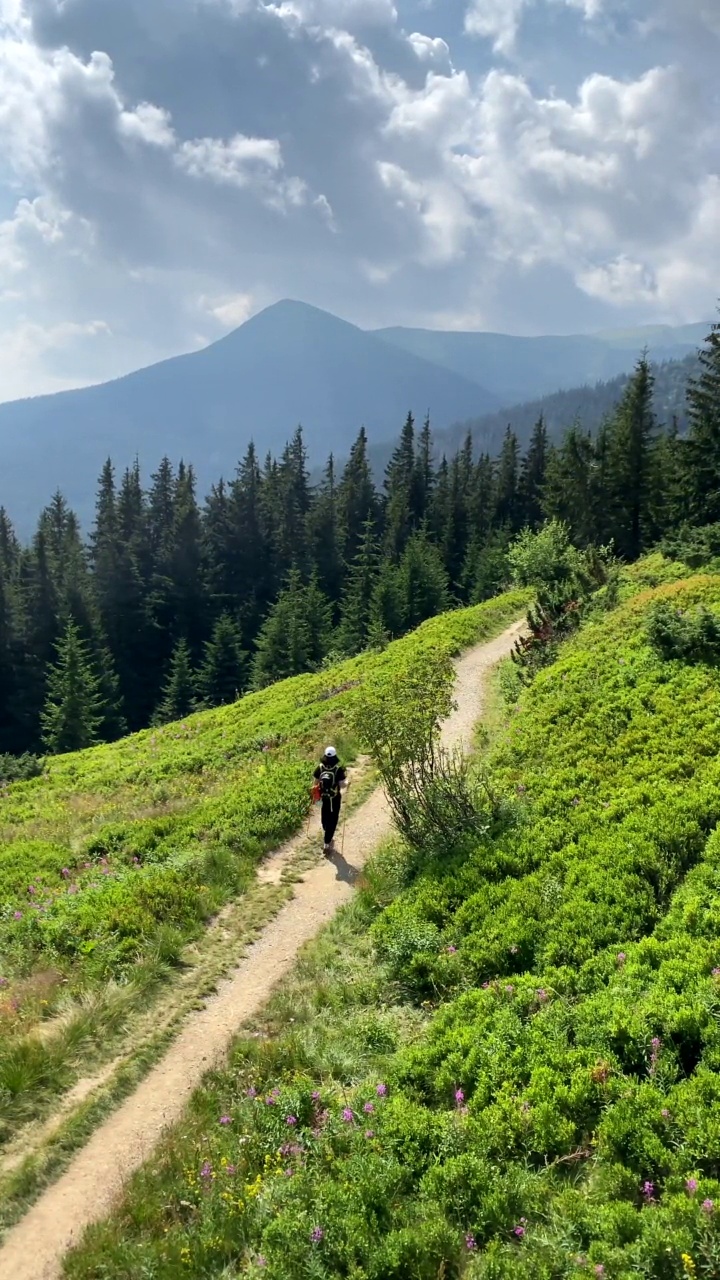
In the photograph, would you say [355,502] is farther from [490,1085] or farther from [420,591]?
[490,1085]

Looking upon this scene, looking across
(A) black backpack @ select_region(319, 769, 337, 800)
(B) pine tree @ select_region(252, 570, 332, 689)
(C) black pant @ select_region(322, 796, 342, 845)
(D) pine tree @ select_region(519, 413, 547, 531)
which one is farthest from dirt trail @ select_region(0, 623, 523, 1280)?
(D) pine tree @ select_region(519, 413, 547, 531)

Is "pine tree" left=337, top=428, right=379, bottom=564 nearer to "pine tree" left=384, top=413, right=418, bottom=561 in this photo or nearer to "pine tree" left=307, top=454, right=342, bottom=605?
"pine tree" left=307, top=454, right=342, bottom=605

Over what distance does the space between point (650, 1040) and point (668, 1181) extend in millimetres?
1326

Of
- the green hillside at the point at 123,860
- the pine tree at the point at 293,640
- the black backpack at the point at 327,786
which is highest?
the black backpack at the point at 327,786

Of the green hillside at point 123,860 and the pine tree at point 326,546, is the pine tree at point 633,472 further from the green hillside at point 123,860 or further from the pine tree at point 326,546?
the pine tree at point 326,546

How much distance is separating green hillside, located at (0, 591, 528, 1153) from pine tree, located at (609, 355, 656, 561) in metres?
32.9

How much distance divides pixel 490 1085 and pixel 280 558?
87745 mm

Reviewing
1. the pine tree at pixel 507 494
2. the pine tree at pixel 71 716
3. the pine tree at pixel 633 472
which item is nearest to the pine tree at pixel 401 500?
the pine tree at pixel 507 494

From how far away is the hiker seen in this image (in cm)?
1341

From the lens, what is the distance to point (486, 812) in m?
11.9

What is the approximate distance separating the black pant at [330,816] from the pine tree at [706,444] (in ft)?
104

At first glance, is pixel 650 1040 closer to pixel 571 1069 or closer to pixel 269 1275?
pixel 571 1069

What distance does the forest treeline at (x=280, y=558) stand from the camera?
52.0 m

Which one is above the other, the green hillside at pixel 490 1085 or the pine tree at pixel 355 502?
the pine tree at pixel 355 502
